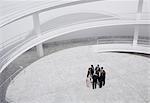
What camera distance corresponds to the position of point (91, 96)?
43.4 ft

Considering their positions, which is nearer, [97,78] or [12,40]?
[97,78]

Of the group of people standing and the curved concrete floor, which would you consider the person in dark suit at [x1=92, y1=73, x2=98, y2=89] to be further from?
the curved concrete floor

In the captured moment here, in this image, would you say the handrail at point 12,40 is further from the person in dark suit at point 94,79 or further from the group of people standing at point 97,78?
the person in dark suit at point 94,79

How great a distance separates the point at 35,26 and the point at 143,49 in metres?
8.24

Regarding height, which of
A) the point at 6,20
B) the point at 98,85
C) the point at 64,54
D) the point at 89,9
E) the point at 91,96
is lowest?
the point at 91,96

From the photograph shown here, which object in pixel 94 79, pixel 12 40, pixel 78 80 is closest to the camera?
pixel 94 79

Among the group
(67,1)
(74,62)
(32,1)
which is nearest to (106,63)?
(74,62)

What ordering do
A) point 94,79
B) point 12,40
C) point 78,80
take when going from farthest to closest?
point 12,40 < point 78,80 < point 94,79

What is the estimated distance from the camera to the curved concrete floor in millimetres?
13227

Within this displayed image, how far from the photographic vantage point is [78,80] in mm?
14914

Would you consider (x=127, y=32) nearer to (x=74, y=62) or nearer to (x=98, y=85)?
(x=74, y=62)

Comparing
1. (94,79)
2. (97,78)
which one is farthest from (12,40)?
(97,78)

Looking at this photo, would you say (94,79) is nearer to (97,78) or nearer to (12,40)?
(97,78)

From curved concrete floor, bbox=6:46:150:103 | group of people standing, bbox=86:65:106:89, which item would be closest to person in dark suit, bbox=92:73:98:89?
group of people standing, bbox=86:65:106:89
